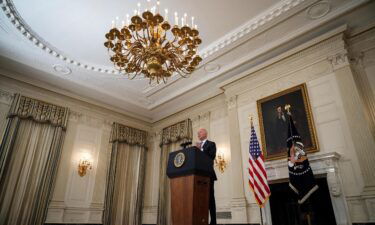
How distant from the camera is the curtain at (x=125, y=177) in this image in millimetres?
7379

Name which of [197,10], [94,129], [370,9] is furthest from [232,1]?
[94,129]

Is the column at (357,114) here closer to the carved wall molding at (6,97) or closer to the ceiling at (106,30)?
the ceiling at (106,30)

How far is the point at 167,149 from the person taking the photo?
8.09 metres

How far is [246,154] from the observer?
570 centimetres

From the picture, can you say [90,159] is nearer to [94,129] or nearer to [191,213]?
[94,129]

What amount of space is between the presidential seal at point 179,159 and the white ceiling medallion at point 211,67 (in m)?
3.64

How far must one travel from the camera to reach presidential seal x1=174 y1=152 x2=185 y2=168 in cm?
303

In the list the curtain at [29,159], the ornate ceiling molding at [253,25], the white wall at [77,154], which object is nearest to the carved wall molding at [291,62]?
the ornate ceiling molding at [253,25]

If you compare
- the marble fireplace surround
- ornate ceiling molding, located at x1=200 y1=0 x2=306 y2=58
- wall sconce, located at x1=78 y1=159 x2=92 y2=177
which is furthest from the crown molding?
the marble fireplace surround

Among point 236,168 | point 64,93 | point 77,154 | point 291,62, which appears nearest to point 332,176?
point 236,168

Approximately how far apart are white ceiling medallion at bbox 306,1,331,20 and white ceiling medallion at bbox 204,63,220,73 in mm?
2342

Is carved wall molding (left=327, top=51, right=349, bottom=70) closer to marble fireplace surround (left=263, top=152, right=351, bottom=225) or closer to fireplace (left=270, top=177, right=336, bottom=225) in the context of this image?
marble fireplace surround (left=263, top=152, right=351, bottom=225)

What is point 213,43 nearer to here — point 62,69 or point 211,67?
point 211,67

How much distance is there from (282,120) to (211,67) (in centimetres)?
224
